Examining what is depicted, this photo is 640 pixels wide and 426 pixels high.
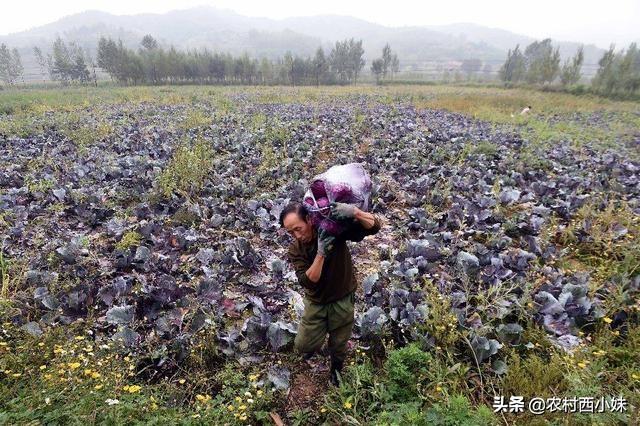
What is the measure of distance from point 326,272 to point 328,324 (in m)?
0.56

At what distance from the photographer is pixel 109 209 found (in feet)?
21.7

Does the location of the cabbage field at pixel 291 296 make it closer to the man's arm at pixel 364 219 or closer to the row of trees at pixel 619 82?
the man's arm at pixel 364 219

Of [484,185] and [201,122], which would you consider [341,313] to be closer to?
[484,185]

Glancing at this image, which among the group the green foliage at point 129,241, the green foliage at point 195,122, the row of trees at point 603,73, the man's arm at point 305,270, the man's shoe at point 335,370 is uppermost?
the row of trees at point 603,73

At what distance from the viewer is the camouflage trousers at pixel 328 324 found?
2984 mm

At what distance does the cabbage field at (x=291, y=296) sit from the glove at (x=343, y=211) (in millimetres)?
1520

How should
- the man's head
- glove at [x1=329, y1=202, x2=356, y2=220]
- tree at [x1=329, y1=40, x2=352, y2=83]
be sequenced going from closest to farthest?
glove at [x1=329, y1=202, x2=356, y2=220] < the man's head < tree at [x1=329, y1=40, x2=352, y2=83]

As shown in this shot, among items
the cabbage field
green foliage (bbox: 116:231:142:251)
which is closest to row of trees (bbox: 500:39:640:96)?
the cabbage field

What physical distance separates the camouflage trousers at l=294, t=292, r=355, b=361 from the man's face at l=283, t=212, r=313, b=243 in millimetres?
664

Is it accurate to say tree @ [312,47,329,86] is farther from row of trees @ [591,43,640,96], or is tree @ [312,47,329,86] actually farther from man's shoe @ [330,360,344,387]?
man's shoe @ [330,360,344,387]

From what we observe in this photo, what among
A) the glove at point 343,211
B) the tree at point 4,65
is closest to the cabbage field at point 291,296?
the glove at point 343,211

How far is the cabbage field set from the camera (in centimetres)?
294

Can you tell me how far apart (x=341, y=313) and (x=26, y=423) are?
238cm

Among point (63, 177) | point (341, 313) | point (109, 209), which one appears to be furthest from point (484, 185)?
point (63, 177)
